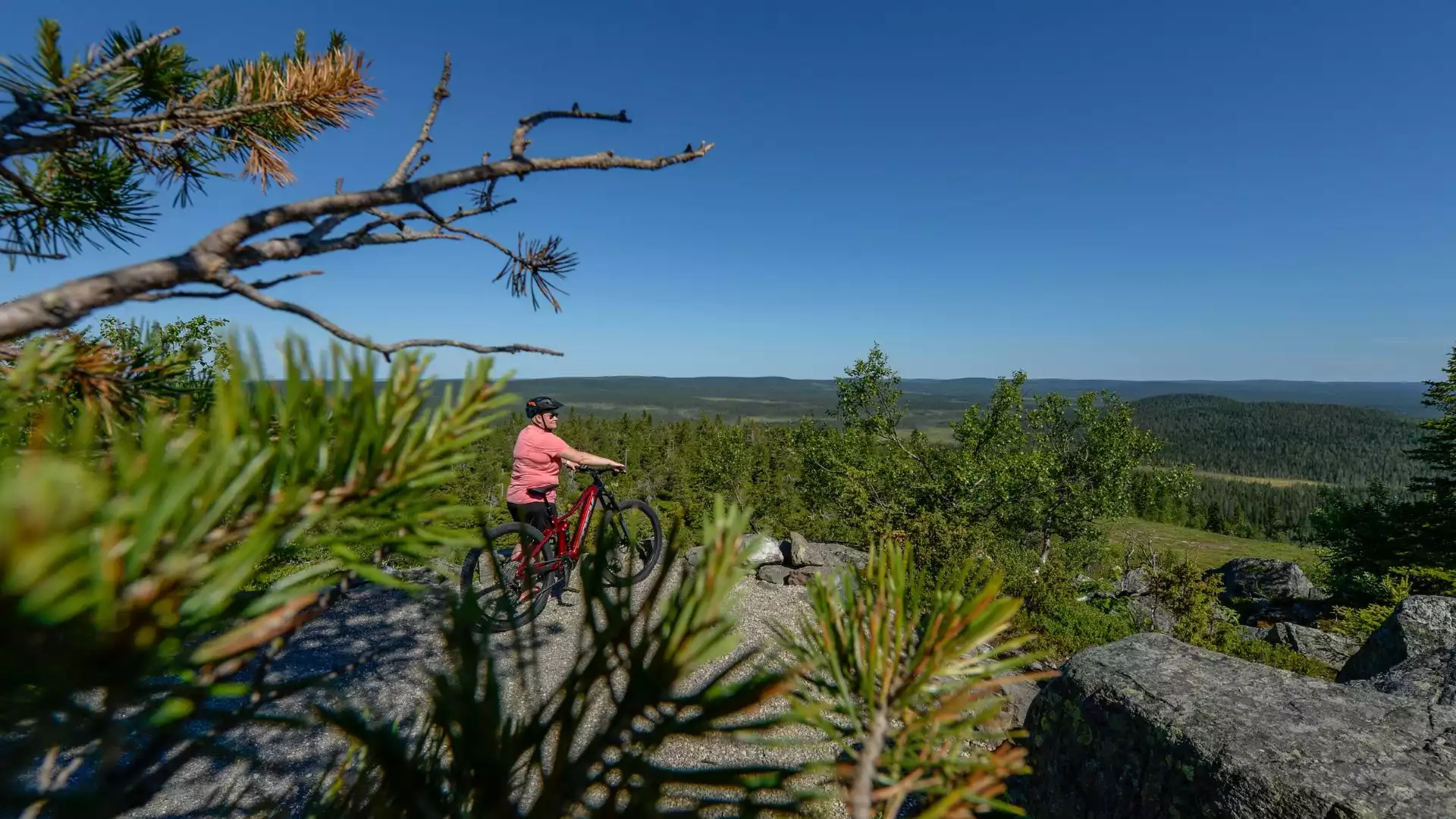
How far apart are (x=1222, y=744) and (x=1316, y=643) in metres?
23.9

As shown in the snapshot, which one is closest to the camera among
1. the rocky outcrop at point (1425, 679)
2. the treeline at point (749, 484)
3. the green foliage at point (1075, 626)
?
the rocky outcrop at point (1425, 679)

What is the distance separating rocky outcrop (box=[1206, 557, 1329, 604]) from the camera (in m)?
31.9

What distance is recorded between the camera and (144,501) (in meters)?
0.53

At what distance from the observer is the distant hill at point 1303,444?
14612 centimetres

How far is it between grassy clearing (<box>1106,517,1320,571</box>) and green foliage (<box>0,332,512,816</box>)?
221 ft

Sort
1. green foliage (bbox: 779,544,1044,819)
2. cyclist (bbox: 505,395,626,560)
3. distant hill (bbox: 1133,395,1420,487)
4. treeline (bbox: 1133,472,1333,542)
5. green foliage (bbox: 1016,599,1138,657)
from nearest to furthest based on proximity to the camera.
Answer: green foliage (bbox: 779,544,1044,819) < cyclist (bbox: 505,395,626,560) < green foliage (bbox: 1016,599,1138,657) < treeline (bbox: 1133,472,1333,542) < distant hill (bbox: 1133,395,1420,487)

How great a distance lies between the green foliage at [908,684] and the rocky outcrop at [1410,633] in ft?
28.0

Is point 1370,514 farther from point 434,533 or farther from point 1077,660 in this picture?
point 434,533

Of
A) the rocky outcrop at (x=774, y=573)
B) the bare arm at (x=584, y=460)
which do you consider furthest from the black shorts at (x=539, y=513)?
the rocky outcrop at (x=774, y=573)

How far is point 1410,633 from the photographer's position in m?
6.57

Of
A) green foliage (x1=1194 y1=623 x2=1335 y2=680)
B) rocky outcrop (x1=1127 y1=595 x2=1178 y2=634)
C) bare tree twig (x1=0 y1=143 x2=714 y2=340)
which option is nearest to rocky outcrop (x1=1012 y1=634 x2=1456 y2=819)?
bare tree twig (x1=0 y1=143 x2=714 y2=340)

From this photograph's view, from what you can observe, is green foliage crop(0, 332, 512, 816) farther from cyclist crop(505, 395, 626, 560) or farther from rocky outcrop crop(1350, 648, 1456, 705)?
rocky outcrop crop(1350, 648, 1456, 705)

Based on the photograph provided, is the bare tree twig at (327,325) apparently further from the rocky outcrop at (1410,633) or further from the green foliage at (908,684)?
the rocky outcrop at (1410,633)

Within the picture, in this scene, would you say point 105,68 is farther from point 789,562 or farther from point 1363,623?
point 1363,623
